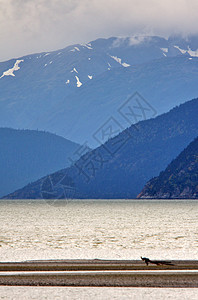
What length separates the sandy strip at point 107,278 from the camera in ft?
76.9

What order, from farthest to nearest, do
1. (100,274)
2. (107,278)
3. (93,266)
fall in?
(93,266)
(100,274)
(107,278)

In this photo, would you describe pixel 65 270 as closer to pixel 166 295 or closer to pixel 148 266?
pixel 148 266

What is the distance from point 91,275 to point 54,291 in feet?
13.2

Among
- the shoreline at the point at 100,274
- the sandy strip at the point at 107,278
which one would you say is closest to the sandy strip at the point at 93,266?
the shoreline at the point at 100,274

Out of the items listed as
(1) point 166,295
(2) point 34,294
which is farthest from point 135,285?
(2) point 34,294

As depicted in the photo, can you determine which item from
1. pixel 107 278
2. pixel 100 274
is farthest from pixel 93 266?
pixel 107 278

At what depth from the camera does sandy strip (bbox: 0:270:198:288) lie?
23438mm

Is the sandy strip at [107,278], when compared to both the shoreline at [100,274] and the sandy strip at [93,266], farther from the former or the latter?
the sandy strip at [93,266]

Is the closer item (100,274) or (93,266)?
(100,274)

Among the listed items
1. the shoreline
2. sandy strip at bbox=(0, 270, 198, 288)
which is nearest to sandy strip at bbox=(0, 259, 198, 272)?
the shoreline

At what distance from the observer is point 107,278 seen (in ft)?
81.6

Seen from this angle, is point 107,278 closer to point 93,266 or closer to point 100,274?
point 100,274

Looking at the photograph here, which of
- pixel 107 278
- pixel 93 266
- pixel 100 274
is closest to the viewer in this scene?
Answer: pixel 107 278

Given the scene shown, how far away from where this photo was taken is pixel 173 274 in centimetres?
2580
